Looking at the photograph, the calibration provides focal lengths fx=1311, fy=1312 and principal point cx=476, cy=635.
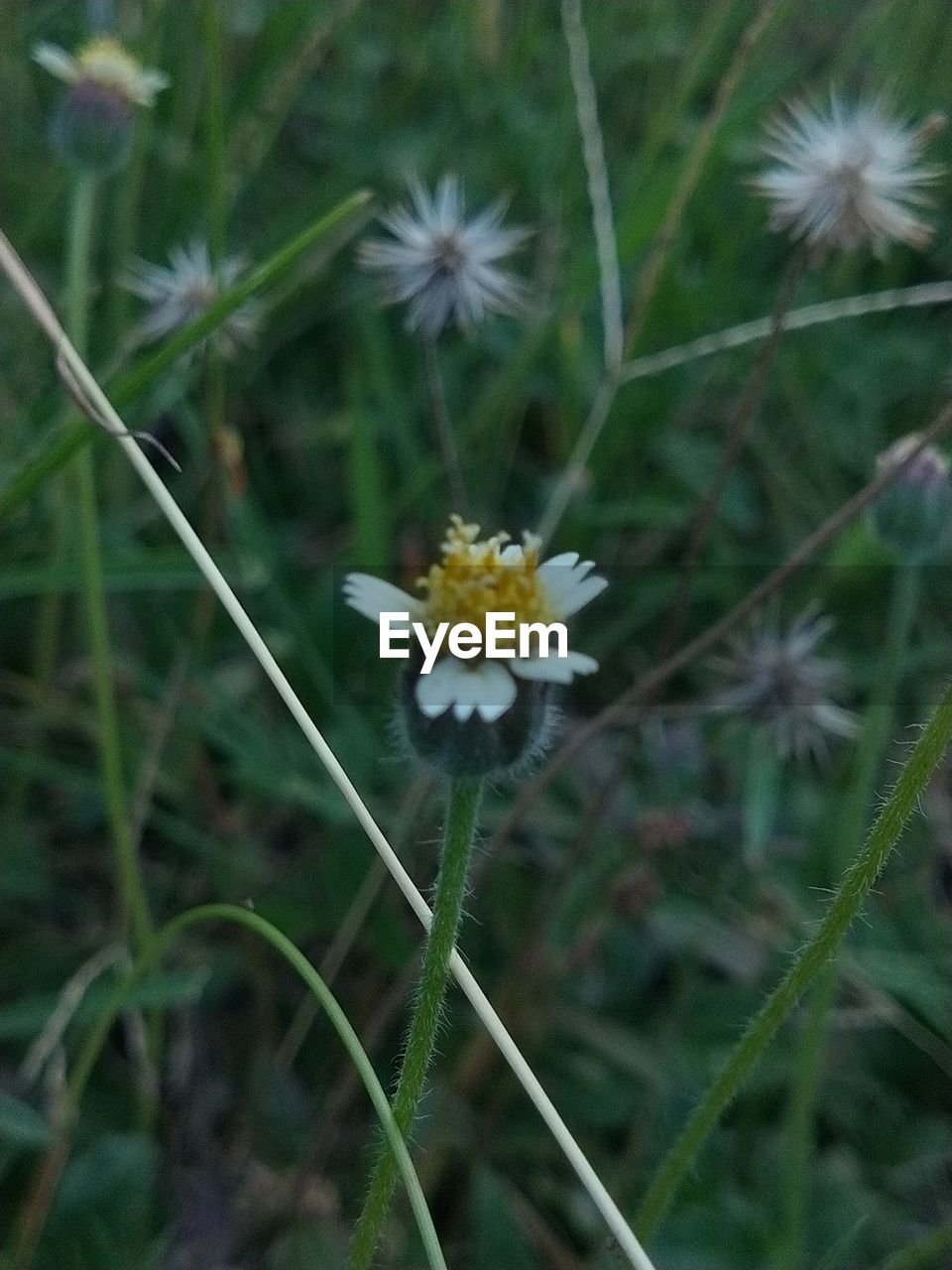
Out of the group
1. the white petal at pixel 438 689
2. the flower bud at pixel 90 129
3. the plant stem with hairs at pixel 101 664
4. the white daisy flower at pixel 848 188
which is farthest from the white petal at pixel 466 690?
the flower bud at pixel 90 129

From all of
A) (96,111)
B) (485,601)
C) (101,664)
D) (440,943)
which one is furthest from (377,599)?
(96,111)

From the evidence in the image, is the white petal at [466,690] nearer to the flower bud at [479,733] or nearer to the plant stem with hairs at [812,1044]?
Result: the flower bud at [479,733]

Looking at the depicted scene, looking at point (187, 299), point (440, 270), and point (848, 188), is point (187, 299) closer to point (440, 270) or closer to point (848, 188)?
point (440, 270)

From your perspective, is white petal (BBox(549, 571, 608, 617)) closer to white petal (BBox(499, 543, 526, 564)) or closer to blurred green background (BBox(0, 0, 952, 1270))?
white petal (BBox(499, 543, 526, 564))

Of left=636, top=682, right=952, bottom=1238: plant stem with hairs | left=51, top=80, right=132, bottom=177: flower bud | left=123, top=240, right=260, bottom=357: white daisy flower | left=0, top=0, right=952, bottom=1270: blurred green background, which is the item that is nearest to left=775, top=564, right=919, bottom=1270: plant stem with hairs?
left=0, top=0, right=952, bottom=1270: blurred green background

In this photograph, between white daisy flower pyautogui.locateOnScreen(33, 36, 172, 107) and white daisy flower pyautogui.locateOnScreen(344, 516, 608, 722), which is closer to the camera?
white daisy flower pyautogui.locateOnScreen(344, 516, 608, 722)

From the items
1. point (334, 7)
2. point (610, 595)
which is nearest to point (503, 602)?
point (610, 595)
